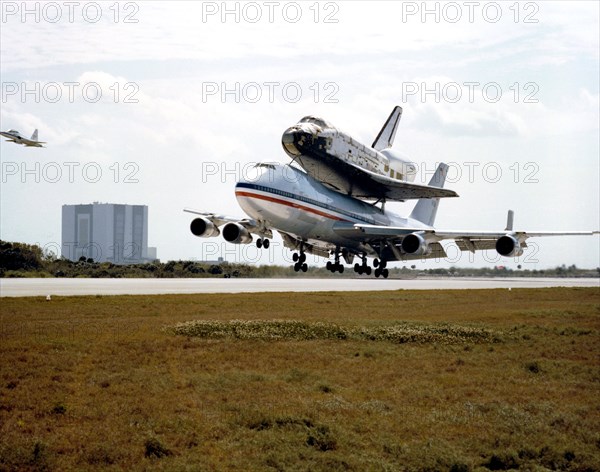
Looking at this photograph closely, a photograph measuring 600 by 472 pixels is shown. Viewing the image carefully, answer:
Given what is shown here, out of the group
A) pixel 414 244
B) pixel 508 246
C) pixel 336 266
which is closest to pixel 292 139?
pixel 336 266

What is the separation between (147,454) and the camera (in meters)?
32.2

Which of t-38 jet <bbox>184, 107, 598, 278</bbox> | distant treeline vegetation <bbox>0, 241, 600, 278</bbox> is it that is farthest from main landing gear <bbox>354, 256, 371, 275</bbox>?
distant treeline vegetation <bbox>0, 241, 600, 278</bbox>

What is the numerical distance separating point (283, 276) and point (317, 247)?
59.8m

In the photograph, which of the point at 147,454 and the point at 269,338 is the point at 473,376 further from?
the point at 147,454

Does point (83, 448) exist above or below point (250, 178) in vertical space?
below

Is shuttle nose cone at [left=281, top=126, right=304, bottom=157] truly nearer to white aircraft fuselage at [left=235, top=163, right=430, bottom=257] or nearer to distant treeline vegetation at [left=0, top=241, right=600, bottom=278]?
white aircraft fuselage at [left=235, top=163, right=430, bottom=257]

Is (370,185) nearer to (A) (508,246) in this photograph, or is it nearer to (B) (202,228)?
(A) (508,246)

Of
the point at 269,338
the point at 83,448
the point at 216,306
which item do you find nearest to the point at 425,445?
the point at 83,448

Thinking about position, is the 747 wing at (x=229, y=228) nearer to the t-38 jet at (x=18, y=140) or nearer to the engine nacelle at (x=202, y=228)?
the engine nacelle at (x=202, y=228)

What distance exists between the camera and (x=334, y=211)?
2152 inches

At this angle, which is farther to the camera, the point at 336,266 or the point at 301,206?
the point at 336,266

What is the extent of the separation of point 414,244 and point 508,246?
663cm

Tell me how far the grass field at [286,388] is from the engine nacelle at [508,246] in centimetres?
578

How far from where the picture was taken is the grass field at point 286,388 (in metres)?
33.6
